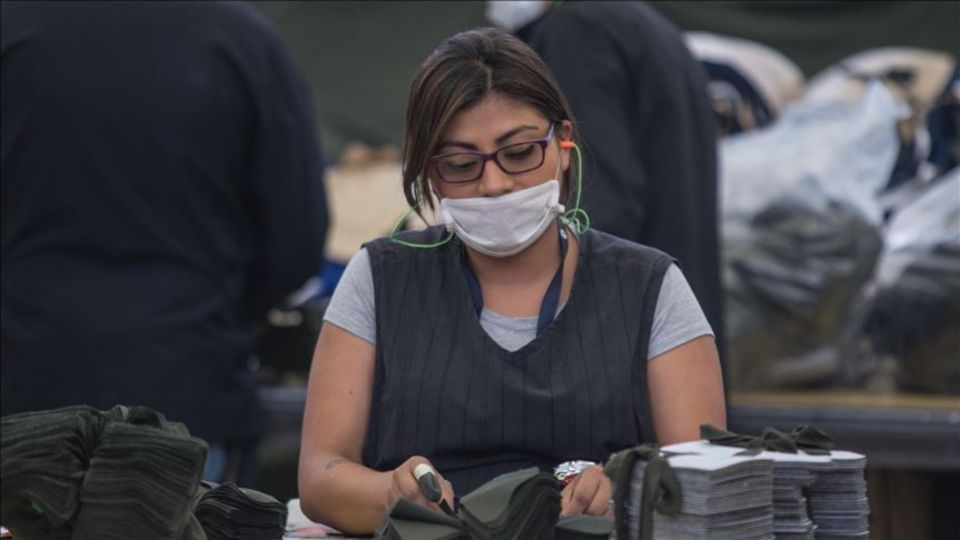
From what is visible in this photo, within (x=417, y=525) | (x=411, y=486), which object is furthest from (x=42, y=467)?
(x=411, y=486)

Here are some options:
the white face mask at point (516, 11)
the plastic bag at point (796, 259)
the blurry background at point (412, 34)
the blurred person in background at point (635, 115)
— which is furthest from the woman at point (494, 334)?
the blurry background at point (412, 34)

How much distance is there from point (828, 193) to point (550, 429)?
240cm

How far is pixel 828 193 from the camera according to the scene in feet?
14.8

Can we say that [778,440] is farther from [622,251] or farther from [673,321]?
[622,251]

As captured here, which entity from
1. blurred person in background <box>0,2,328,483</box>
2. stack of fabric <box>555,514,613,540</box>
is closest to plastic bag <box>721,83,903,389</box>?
blurred person in background <box>0,2,328,483</box>

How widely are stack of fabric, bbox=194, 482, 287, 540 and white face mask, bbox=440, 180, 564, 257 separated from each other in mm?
517

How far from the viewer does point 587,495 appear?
81.2 inches

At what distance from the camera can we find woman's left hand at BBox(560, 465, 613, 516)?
2.04 metres

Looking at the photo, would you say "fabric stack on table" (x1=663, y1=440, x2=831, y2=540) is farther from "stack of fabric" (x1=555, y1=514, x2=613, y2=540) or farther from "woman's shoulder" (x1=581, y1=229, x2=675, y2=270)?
A: "woman's shoulder" (x1=581, y1=229, x2=675, y2=270)

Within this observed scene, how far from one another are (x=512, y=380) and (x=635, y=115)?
1.33 m

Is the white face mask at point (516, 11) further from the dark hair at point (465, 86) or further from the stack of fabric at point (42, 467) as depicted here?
the stack of fabric at point (42, 467)

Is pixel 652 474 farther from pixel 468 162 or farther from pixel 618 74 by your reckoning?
pixel 618 74

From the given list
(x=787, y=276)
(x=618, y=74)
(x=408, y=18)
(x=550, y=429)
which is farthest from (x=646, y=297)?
(x=408, y=18)

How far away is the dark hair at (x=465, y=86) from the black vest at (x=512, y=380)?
205mm
